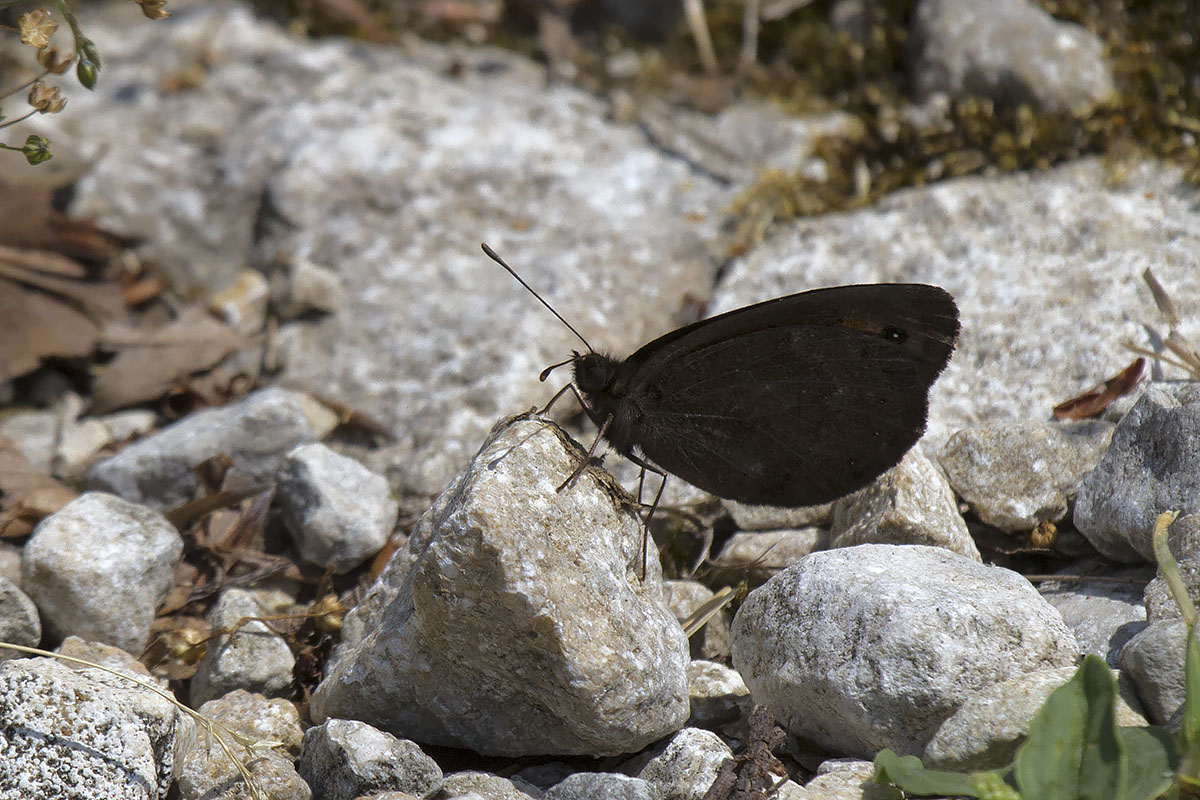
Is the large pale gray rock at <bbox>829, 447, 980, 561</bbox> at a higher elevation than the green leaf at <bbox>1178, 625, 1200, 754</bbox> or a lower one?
lower

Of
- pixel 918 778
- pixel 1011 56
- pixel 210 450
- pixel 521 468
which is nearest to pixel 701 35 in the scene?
pixel 1011 56

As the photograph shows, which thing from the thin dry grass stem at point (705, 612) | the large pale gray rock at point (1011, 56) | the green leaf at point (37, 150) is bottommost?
the thin dry grass stem at point (705, 612)

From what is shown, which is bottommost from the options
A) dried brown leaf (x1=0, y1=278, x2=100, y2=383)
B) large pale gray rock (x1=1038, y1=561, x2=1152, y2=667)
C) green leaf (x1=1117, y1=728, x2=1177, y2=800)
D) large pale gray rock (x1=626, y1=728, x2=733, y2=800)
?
dried brown leaf (x1=0, y1=278, x2=100, y2=383)

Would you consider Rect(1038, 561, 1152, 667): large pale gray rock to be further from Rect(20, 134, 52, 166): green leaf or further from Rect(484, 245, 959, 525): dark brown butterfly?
Rect(20, 134, 52, 166): green leaf

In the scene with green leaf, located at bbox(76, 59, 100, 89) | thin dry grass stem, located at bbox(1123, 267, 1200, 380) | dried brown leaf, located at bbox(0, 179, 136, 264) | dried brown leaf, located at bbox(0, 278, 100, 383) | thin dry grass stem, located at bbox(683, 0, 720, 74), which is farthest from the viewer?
thin dry grass stem, located at bbox(683, 0, 720, 74)

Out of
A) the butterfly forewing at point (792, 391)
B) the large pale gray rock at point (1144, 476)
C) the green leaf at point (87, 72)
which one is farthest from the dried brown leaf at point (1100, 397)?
the green leaf at point (87, 72)

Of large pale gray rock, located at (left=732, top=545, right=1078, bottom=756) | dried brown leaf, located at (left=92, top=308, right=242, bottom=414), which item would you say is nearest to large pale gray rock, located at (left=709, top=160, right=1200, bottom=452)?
large pale gray rock, located at (left=732, top=545, right=1078, bottom=756)

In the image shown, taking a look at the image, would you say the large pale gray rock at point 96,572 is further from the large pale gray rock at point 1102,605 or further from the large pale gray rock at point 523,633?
the large pale gray rock at point 1102,605
